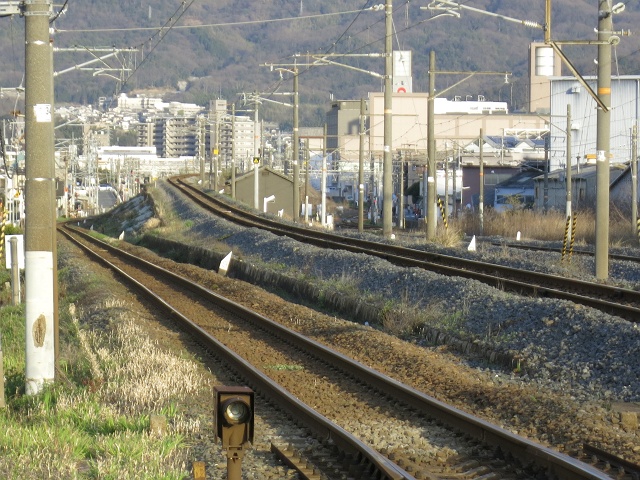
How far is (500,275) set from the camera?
20375 mm

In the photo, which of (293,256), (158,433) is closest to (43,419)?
(158,433)

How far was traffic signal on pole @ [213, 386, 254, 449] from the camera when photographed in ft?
20.5

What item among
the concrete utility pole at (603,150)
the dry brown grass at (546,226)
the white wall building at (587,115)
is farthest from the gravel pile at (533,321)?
the white wall building at (587,115)

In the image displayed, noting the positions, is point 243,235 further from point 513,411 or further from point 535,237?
point 513,411

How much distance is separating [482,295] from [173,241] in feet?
75.9

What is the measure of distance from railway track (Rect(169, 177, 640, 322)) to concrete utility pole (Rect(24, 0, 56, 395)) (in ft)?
24.4

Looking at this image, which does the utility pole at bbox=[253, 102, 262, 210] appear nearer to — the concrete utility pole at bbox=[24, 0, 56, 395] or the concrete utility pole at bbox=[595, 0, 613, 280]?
the concrete utility pole at bbox=[595, 0, 613, 280]

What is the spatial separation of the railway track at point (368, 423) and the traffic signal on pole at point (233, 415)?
1347 millimetres

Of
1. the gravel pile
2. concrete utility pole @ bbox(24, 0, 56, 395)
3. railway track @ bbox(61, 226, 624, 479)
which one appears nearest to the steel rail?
railway track @ bbox(61, 226, 624, 479)

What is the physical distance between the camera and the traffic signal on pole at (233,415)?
624cm

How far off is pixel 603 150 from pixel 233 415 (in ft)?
50.0

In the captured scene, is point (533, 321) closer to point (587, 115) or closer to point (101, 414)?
point (101, 414)

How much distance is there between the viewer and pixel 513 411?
9703 mm

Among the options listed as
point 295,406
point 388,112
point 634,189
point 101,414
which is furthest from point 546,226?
point 101,414
